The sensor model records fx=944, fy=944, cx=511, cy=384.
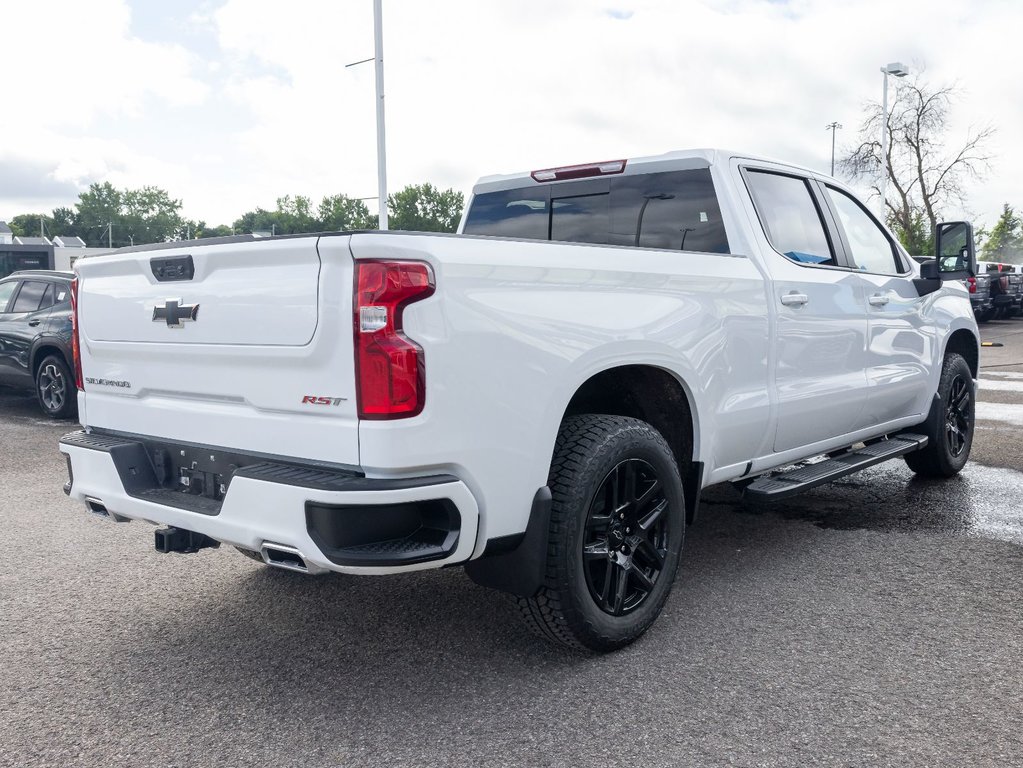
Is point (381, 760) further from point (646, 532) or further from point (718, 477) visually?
point (718, 477)

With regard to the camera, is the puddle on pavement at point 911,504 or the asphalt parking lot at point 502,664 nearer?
the asphalt parking lot at point 502,664

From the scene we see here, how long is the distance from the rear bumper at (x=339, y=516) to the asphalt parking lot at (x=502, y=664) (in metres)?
0.56

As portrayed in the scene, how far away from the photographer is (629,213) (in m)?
4.69

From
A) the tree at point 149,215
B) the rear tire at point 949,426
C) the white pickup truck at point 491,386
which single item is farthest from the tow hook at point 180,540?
the tree at point 149,215

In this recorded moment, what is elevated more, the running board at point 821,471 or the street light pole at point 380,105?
the street light pole at point 380,105

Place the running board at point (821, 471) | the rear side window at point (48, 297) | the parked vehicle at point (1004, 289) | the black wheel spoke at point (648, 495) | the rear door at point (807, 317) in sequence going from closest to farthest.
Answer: the black wheel spoke at point (648, 495), the running board at point (821, 471), the rear door at point (807, 317), the rear side window at point (48, 297), the parked vehicle at point (1004, 289)

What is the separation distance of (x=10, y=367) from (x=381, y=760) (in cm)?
918

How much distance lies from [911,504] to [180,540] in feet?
14.4

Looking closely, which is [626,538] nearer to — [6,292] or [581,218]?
[581,218]

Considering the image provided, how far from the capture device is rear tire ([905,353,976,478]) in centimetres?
612

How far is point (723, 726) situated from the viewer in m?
2.89

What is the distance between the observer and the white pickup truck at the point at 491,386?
9.04 ft

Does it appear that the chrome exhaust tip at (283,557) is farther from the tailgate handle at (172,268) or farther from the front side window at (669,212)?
the front side window at (669,212)

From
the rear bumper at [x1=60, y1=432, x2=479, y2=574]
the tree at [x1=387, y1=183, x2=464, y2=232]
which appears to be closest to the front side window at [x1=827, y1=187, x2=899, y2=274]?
the rear bumper at [x1=60, y1=432, x2=479, y2=574]
